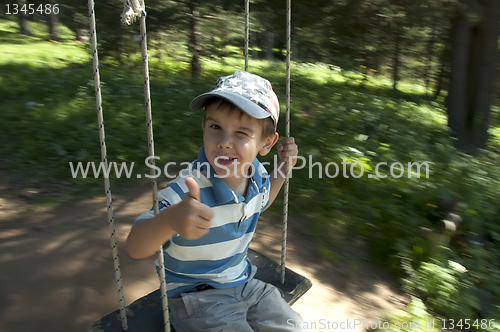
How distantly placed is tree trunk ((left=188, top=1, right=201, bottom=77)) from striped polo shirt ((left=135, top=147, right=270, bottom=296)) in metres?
5.24

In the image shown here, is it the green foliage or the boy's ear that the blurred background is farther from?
the boy's ear

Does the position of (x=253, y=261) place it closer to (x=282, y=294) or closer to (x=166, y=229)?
(x=282, y=294)

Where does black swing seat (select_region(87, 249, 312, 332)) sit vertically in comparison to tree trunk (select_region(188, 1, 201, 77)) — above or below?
below

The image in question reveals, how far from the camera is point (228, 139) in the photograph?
141cm

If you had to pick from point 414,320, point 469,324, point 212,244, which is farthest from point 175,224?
point 469,324

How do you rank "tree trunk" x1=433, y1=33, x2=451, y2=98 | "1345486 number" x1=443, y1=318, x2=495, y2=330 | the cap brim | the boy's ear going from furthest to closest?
"tree trunk" x1=433, y1=33, x2=451, y2=98, "1345486 number" x1=443, y1=318, x2=495, y2=330, the boy's ear, the cap brim

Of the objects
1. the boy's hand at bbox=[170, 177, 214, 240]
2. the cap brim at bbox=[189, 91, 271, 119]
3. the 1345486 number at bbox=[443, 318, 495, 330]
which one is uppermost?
the cap brim at bbox=[189, 91, 271, 119]

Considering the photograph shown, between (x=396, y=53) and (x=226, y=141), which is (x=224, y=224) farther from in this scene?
(x=396, y=53)

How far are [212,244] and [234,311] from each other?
29 centimetres

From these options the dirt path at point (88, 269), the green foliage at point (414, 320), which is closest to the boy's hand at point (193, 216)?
the dirt path at point (88, 269)

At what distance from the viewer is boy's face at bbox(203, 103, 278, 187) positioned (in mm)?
1412

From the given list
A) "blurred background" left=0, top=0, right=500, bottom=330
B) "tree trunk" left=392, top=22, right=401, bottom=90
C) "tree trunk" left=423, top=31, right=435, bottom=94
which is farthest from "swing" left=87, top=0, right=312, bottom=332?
"tree trunk" left=423, top=31, right=435, bottom=94

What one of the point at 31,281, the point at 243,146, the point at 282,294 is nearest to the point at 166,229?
the point at 243,146

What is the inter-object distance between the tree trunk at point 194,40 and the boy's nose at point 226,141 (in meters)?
5.22
